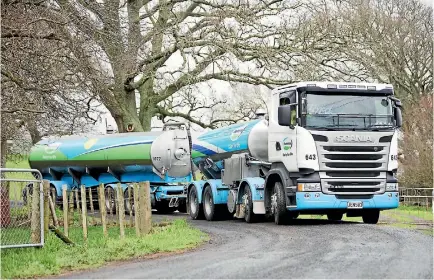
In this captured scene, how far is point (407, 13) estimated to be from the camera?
4294 centimetres

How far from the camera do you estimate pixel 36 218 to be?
14.3m

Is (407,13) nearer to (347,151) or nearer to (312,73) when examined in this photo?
(312,73)

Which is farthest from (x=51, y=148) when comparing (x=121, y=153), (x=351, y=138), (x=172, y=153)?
(x=351, y=138)

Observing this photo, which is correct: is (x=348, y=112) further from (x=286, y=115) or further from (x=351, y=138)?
(x=286, y=115)

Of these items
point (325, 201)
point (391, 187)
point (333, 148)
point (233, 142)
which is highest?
point (233, 142)

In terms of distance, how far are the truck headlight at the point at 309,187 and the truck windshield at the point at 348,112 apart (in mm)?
1323

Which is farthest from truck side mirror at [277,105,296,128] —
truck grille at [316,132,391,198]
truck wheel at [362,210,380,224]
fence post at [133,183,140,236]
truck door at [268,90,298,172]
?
fence post at [133,183,140,236]

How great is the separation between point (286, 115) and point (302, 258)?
6336 millimetres

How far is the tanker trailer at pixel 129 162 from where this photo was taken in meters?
29.1

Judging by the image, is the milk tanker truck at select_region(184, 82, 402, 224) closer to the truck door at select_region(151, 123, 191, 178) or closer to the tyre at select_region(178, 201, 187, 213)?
the truck door at select_region(151, 123, 191, 178)

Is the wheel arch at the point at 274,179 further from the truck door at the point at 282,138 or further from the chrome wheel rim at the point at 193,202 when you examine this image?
the chrome wheel rim at the point at 193,202

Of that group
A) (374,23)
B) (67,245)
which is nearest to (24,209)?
(67,245)

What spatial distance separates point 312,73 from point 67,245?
17.4 meters

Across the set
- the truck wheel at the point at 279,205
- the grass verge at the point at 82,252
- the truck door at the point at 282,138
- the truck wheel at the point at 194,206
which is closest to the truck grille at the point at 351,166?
the truck door at the point at 282,138
